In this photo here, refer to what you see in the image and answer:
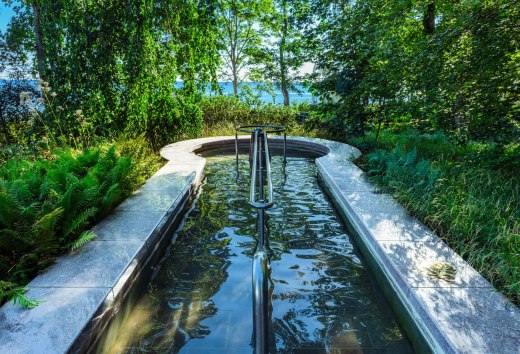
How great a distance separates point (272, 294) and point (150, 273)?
1345 millimetres

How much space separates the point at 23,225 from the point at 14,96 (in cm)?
958

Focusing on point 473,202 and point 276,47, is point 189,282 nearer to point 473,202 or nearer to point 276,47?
point 473,202

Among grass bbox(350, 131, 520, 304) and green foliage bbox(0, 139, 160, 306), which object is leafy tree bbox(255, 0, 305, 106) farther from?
green foliage bbox(0, 139, 160, 306)

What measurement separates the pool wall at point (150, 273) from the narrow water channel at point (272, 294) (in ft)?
0.59

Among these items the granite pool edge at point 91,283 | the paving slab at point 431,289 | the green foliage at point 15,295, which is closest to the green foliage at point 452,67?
the paving slab at point 431,289

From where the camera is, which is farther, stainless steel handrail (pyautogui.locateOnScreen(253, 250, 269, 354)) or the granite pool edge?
the granite pool edge

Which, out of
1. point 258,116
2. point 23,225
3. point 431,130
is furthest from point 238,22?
point 23,225

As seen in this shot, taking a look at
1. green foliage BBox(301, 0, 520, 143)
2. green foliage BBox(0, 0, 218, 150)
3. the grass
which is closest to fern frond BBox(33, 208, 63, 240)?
green foliage BBox(0, 0, 218, 150)

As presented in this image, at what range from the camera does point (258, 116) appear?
42.6 ft

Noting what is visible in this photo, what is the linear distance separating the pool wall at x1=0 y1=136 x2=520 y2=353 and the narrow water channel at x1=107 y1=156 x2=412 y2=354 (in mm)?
178

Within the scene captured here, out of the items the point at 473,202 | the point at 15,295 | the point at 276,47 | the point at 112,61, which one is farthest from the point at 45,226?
Result: the point at 276,47

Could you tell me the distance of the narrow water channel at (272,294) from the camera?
2559 millimetres

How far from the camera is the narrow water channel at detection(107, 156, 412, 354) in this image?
2559mm

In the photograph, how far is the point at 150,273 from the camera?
11.5ft
